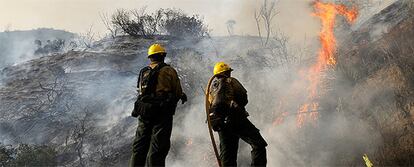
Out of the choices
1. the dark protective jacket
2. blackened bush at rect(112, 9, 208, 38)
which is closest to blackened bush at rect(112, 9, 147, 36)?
blackened bush at rect(112, 9, 208, 38)

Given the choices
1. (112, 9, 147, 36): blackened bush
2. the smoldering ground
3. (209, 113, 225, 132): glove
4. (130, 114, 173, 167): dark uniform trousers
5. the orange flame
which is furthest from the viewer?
(112, 9, 147, 36): blackened bush

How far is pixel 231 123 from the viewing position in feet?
18.0

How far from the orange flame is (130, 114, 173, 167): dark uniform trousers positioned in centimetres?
450

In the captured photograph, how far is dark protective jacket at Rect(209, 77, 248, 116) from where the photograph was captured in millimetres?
5523

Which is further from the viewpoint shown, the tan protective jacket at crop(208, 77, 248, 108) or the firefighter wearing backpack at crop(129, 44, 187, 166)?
the tan protective jacket at crop(208, 77, 248, 108)

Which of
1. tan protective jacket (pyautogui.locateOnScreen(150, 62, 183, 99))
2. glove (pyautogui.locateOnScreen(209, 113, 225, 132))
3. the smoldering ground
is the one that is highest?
tan protective jacket (pyautogui.locateOnScreen(150, 62, 183, 99))

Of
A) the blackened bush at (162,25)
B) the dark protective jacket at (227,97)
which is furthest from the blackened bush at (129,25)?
the dark protective jacket at (227,97)

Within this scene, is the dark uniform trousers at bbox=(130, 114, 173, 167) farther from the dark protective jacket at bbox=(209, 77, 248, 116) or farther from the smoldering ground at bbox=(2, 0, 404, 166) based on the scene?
the smoldering ground at bbox=(2, 0, 404, 166)

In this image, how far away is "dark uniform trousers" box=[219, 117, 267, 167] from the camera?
540 centimetres

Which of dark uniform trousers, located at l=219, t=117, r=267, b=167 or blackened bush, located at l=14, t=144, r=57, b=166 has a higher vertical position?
dark uniform trousers, located at l=219, t=117, r=267, b=167

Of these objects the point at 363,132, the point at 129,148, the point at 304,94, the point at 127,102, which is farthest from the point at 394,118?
the point at 127,102

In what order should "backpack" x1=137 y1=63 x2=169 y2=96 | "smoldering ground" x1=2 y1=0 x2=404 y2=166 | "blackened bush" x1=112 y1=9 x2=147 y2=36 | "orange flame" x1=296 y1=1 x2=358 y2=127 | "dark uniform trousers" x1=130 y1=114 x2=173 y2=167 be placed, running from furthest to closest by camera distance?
1. "blackened bush" x1=112 y1=9 x2=147 y2=36
2. "orange flame" x1=296 y1=1 x2=358 y2=127
3. "smoldering ground" x1=2 y1=0 x2=404 y2=166
4. "backpack" x1=137 y1=63 x2=169 y2=96
5. "dark uniform trousers" x1=130 y1=114 x2=173 y2=167

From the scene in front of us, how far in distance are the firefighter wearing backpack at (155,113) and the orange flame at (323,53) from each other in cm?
448

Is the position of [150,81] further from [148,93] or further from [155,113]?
[155,113]
